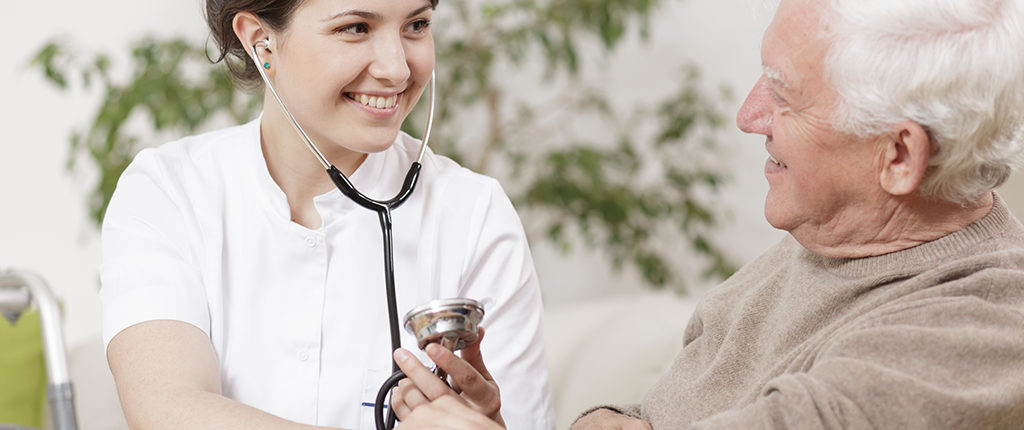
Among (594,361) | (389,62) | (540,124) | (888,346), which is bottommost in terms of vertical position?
(594,361)

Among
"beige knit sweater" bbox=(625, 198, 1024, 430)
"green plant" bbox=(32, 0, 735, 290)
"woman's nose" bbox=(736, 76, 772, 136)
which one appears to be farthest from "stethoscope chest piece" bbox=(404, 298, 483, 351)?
"green plant" bbox=(32, 0, 735, 290)

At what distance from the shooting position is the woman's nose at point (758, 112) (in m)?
1.16

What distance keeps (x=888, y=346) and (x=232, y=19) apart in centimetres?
92

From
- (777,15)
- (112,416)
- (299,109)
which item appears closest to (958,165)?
(777,15)

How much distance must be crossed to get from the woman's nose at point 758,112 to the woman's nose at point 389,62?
420 mm

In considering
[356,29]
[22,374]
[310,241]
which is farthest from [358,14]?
[22,374]

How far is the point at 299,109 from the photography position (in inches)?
53.1

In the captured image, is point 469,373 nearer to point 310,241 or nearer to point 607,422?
point 607,422

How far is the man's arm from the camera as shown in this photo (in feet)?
3.84

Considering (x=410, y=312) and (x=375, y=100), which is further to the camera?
(x=375, y=100)

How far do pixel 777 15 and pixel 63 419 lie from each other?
1.14 meters

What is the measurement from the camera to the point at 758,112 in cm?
117

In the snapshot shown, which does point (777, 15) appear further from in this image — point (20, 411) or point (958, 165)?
point (20, 411)

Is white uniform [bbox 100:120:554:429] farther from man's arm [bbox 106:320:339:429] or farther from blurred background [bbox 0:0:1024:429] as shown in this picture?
blurred background [bbox 0:0:1024:429]
